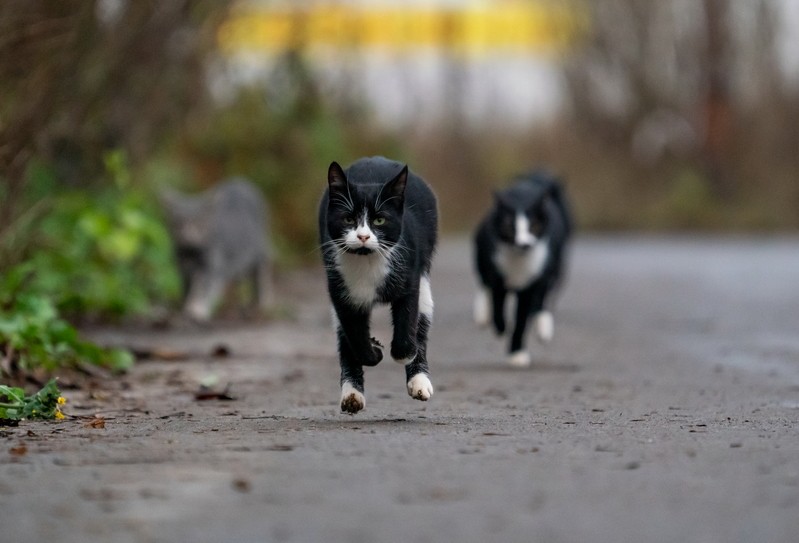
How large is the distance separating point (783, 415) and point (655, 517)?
2532mm

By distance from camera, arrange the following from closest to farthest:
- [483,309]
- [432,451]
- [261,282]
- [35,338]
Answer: [432,451], [35,338], [483,309], [261,282]

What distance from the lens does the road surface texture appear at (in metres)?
4.21

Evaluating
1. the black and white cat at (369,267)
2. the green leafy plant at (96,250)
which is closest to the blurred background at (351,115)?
the green leafy plant at (96,250)

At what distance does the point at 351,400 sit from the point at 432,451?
134cm

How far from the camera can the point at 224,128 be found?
1894cm

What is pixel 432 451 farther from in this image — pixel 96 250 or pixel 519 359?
pixel 96 250

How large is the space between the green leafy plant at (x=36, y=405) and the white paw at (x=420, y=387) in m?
1.58

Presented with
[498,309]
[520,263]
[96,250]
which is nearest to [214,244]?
[96,250]

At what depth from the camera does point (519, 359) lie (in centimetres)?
983

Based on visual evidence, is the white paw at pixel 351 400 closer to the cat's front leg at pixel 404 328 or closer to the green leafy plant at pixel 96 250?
the cat's front leg at pixel 404 328

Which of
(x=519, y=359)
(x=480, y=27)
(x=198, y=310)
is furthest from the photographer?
(x=480, y=27)

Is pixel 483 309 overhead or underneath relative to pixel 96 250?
underneath

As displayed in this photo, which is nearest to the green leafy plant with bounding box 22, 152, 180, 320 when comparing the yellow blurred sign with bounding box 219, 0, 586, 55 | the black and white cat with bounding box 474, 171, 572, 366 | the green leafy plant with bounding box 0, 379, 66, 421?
the black and white cat with bounding box 474, 171, 572, 366

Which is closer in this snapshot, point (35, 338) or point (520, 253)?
point (35, 338)
